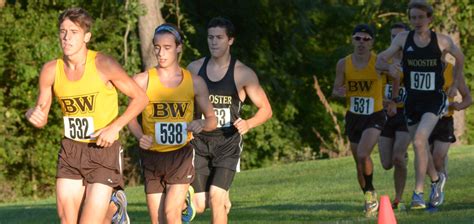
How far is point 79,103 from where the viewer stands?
10.3 meters

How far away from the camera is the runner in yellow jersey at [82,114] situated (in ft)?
33.7

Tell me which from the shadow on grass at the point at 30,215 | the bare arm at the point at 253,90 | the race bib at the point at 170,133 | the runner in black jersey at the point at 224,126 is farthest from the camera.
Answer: the shadow on grass at the point at 30,215

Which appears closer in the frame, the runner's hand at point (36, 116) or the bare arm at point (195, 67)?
the runner's hand at point (36, 116)

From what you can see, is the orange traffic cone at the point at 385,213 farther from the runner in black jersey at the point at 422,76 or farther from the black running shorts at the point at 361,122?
the black running shorts at the point at 361,122

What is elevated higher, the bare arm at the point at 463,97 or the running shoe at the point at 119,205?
the bare arm at the point at 463,97

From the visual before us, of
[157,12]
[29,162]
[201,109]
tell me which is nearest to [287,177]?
[157,12]

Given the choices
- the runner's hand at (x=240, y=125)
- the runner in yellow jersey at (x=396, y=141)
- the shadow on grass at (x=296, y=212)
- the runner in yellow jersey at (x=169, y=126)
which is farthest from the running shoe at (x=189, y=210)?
the runner in yellow jersey at (x=396, y=141)

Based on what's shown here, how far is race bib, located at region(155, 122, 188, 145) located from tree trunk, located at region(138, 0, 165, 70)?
1946cm

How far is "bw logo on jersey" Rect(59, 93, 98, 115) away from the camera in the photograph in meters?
10.3

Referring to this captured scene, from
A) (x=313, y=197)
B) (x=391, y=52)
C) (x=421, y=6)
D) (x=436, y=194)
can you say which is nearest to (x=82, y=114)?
(x=421, y=6)

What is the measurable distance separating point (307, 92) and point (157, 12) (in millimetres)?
12688

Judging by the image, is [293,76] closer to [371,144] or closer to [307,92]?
[307,92]

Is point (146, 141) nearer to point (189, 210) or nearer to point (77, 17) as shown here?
point (189, 210)

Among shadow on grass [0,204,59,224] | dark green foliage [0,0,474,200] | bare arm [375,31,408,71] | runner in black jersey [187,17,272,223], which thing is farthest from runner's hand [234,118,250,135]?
dark green foliage [0,0,474,200]
